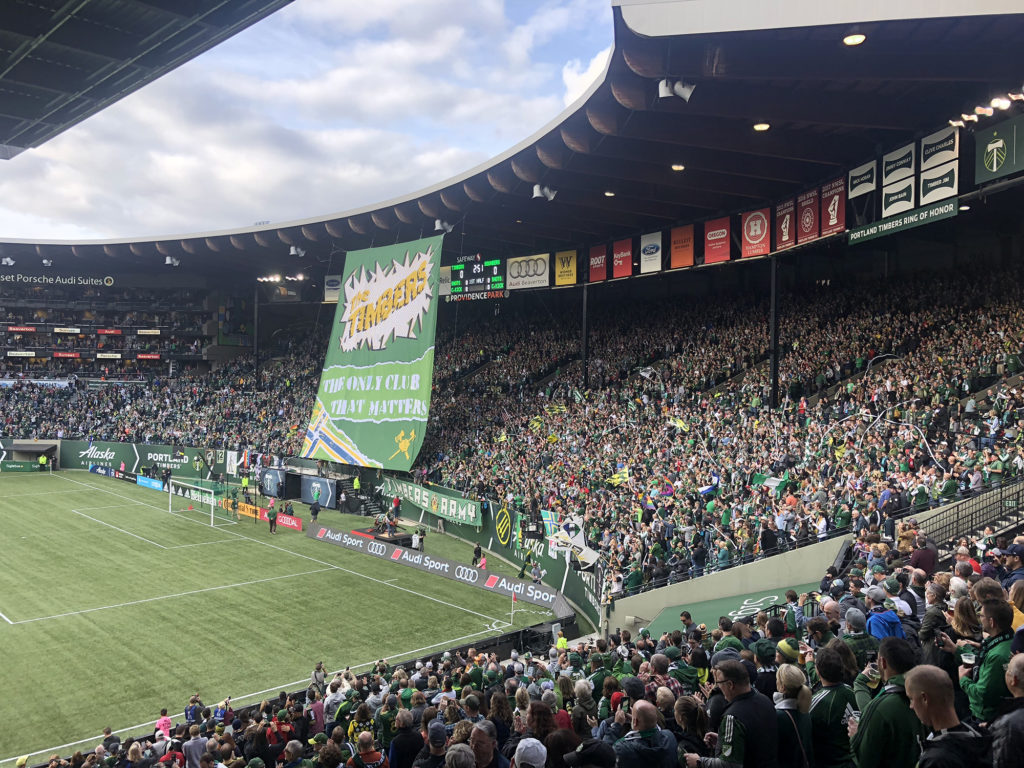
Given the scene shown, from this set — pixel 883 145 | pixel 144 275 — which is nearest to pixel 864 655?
pixel 883 145

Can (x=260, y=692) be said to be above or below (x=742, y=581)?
below

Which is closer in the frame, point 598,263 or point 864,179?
point 864,179

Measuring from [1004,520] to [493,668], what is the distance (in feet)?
32.4

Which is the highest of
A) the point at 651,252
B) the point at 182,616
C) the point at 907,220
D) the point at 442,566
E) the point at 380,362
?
the point at 651,252

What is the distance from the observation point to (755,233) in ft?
90.7

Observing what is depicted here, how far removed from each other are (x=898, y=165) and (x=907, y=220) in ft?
5.72

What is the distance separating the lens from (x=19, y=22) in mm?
4371

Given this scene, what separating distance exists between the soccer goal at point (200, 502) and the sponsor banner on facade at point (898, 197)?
1160 inches

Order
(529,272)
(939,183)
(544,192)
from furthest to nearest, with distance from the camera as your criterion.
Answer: (529,272) → (544,192) → (939,183)

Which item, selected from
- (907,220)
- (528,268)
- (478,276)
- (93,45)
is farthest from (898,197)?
(478,276)

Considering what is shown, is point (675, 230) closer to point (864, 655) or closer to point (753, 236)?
point (753, 236)

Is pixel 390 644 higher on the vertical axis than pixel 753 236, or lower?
lower

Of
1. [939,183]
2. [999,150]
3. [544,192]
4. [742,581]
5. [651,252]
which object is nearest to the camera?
[999,150]

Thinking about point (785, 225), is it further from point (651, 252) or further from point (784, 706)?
point (784, 706)
